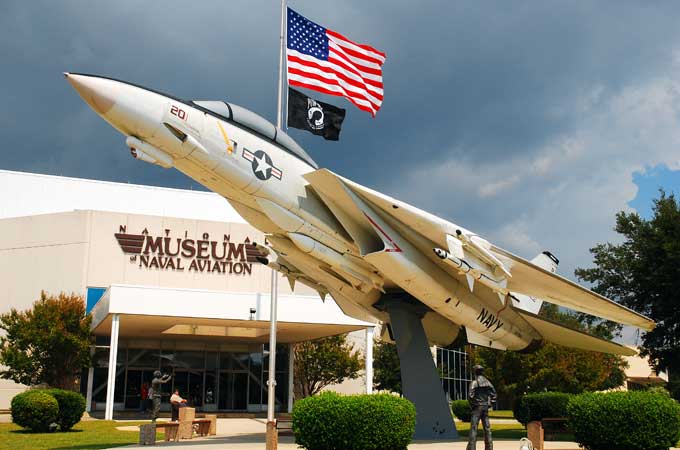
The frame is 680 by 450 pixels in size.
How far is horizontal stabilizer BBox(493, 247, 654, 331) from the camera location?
49.4ft

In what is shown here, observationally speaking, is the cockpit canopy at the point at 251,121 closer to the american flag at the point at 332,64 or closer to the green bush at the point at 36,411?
the american flag at the point at 332,64

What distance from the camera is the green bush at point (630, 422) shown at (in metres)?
12.2

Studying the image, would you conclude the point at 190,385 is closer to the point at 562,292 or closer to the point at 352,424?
the point at 562,292

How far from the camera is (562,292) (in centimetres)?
1566

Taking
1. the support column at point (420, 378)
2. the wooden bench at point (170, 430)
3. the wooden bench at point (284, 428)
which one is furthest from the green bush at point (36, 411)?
the support column at point (420, 378)

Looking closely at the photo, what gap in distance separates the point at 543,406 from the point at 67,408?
15.1 metres

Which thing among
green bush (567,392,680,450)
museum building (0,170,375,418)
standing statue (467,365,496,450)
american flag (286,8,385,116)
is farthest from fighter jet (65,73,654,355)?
museum building (0,170,375,418)

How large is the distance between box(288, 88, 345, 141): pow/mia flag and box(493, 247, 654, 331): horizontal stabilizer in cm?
566

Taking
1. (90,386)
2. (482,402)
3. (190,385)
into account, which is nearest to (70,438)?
(482,402)

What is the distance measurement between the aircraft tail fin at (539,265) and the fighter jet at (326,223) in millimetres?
1802

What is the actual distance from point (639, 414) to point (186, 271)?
28.9 m

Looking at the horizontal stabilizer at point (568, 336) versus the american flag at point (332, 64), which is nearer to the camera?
the american flag at point (332, 64)

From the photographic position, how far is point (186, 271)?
37.3 metres

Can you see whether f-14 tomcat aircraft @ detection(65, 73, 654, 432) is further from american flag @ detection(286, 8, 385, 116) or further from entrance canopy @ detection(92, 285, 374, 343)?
entrance canopy @ detection(92, 285, 374, 343)
